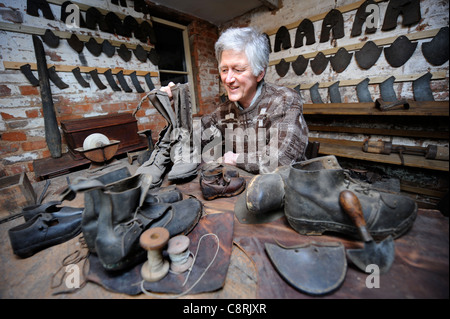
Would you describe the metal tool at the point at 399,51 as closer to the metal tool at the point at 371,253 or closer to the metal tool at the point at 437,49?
the metal tool at the point at 437,49

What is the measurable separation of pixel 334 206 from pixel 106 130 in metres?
2.47

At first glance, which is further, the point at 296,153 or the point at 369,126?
the point at 369,126

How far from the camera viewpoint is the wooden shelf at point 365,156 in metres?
2.19

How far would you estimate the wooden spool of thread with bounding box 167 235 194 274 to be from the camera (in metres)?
0.70

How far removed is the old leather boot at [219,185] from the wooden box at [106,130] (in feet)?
5.14

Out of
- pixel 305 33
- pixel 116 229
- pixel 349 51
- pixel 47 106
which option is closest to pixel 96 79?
pixel 47 106

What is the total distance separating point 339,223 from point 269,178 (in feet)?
1.13

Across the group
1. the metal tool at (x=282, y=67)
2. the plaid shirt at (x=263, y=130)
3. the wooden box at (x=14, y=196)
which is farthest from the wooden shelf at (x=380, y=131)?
the wooden box at (x=14, y=196)

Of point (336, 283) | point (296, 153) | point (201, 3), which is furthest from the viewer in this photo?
point (201, 3)

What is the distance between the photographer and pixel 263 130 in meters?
1.76

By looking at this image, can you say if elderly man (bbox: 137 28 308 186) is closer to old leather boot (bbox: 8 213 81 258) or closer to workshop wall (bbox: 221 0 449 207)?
old leather boot (bbox: 8 213 81 258)

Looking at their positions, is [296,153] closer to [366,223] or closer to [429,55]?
[366,223]
